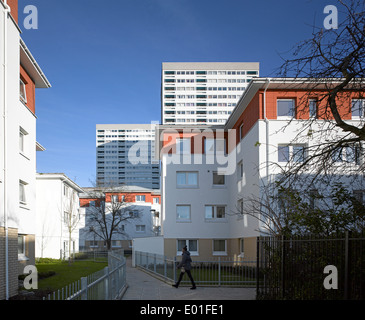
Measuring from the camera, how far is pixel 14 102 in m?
15.3

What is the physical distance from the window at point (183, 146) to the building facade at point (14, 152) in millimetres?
13225

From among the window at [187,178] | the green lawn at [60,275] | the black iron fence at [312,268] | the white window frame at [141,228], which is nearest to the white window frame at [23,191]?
the green lawn at [60,275]

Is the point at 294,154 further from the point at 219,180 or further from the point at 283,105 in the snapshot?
the point at 219,180

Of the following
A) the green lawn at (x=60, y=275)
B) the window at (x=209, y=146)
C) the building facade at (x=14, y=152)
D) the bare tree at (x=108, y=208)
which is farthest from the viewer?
the bare tree at (x=108, y=208)

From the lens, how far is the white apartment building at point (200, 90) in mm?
120188

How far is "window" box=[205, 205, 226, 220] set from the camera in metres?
30.2

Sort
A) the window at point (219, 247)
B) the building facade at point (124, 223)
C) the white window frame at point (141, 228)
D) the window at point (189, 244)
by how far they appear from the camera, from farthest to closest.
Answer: the white window frame at point (141, 228) → the building facade at point (124, 223) → the window at point (189, 244) → the window at point (219, 247)

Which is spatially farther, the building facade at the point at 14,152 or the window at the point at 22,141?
the window at the point at 22,141

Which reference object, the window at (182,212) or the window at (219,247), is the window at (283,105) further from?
the window at (219,247)

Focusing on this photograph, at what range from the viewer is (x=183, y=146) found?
30422 millimetres

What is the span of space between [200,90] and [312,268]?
11552 cm

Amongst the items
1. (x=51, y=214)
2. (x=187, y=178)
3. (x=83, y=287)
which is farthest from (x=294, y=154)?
→ (x=51, y=214)
